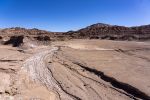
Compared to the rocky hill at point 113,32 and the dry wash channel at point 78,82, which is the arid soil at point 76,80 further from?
the rocky hill at point 113,32

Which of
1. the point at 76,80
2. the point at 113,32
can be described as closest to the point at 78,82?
the point at 76,80

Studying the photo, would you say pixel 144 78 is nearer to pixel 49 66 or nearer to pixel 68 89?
pixel 68 89

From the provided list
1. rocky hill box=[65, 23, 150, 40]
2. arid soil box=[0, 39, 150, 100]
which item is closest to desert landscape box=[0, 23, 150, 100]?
arid soil box=[0, 39, 150, 100]

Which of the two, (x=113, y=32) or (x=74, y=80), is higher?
(x=113, y=32)

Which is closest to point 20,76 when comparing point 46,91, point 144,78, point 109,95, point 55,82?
point 55,82

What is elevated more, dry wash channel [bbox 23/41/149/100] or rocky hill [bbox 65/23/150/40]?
rocky hill [bbox 65/23/150/40]

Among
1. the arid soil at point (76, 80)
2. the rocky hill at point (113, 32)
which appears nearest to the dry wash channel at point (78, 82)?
the arid soil at point (76, 80)

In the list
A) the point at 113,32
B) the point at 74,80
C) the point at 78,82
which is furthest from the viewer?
the point at 113,32

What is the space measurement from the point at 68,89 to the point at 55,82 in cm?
196

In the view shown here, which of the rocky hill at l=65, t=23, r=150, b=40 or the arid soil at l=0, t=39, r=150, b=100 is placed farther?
the rocky hill at l=65, t=23, r=150, b=40

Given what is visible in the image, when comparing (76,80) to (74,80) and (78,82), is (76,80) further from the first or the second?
(78,82)

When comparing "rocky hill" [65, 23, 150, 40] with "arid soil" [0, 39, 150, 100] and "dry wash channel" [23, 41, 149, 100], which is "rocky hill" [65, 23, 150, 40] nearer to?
"arid soil" [0, 39, 150, 100]

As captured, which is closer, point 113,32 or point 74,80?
point 74,80

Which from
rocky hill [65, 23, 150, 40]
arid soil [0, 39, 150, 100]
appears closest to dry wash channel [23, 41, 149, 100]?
arid soil [0, 39, 150, 100]
